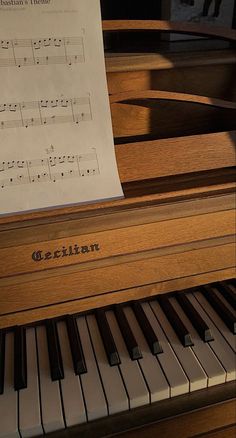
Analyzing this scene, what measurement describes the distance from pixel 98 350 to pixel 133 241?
273mm

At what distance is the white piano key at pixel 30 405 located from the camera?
30.0 inches

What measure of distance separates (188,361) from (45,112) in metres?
0.65

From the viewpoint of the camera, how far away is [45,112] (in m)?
0.87

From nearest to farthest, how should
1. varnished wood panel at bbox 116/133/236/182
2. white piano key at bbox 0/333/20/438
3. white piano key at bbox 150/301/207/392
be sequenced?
white piano key at bbox 0/333/20/438 → white piano key at bbox 150/301/207/392 → varnished wood panel at bbox 116/133/236/182

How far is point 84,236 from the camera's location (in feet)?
3.09

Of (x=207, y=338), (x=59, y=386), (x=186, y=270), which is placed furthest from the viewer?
(x=186, y=270)

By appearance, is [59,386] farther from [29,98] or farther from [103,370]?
[29,98]

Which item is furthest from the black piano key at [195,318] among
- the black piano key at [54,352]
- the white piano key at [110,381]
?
the black piano key at [54,352]

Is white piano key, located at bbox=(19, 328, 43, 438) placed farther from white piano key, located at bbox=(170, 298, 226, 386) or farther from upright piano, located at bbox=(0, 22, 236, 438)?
white piano key, located at bbox=(170, 298, 226, 386)

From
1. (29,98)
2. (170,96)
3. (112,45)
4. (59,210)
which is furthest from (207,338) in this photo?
(112,45)

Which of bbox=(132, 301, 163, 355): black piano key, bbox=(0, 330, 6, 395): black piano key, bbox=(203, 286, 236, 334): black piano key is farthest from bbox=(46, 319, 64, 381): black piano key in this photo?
bbox=(203, 286, 236, 334): black piano key

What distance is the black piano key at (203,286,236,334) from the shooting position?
98 centimetres

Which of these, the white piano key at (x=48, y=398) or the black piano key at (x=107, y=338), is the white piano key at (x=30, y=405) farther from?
the black piano key at (x=107, y=338)

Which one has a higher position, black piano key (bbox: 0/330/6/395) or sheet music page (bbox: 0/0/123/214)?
sheet music page (bbox: 0/0/123/214)
